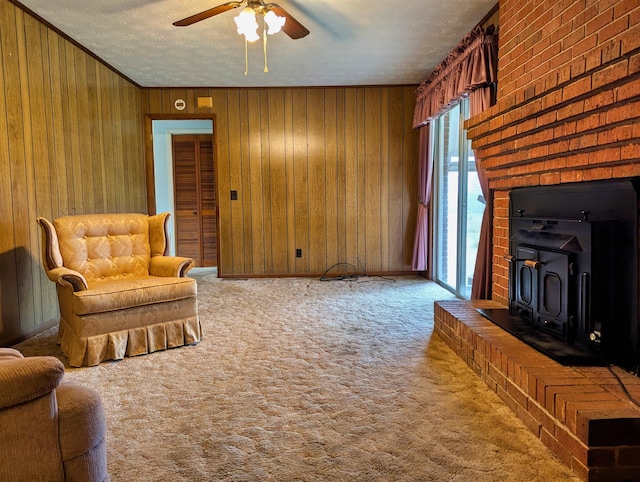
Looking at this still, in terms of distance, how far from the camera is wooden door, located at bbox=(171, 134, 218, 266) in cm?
644

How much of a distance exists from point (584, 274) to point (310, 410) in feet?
4.54

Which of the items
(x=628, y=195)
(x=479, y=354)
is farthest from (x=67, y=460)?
(x=628, y=195)

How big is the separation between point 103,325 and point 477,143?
8.89 ft

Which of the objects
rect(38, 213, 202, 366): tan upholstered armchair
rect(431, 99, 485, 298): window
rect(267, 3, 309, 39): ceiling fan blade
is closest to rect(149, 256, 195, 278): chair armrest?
rect(38, 213, 202, 366): tan upholstered armchair

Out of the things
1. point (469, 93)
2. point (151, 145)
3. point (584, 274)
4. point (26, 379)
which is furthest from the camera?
point (151, 145)

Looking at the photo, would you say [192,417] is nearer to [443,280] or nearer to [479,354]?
[479,354]

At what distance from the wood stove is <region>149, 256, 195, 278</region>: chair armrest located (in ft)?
7.24

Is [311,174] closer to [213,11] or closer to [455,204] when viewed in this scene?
[455,204]

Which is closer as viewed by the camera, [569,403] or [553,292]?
[569,403]

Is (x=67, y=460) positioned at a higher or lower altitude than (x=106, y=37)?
lower

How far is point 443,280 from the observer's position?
4.95 m

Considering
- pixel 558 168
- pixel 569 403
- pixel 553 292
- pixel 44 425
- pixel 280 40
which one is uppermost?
A: pixel 280 40

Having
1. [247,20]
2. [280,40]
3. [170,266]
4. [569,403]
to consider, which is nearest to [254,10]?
[247,20]

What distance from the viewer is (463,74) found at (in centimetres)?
355
